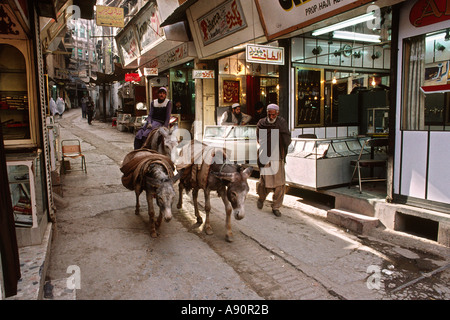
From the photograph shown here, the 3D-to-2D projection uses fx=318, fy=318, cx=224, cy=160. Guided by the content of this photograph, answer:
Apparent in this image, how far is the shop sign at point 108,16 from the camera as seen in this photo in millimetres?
17125

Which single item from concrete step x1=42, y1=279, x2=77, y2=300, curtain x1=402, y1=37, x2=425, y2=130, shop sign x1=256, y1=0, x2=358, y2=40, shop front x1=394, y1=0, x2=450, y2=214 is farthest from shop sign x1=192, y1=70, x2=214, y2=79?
concrete step x1=42, y1=279, x2=77, y2=300

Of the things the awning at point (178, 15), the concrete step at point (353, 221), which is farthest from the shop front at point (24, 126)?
the awning at point (178, 15)

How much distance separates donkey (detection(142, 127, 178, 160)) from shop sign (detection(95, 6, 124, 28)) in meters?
12.8

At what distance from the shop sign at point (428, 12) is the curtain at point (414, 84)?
0.99 ft

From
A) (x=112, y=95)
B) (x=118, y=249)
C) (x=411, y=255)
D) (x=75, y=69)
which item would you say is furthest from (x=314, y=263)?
(x=75, y=69)

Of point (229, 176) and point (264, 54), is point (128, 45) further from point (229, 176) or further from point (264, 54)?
point (229, 176)

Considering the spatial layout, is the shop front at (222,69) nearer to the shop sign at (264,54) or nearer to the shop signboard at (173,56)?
the shop signboard at (173,56)

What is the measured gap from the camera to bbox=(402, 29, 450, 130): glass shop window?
551cm

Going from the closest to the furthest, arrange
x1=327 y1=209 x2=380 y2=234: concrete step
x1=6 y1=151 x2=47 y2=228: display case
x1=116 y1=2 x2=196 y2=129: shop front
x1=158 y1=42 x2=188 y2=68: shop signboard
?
1. x1=6 y1=151 x2=47 y2=228: display case
2. x1=327 y1=209 x2=380 y2=234: concrete step
3. x1=158 y1=42 x2=188 y2=68: shop signboard
4. x1=116 y1=2 x2=196 y2=129: shop front

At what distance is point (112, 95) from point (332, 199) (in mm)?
31029

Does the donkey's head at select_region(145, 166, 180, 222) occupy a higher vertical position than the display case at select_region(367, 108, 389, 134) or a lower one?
lower

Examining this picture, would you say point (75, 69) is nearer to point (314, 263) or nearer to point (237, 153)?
point (237, 153)

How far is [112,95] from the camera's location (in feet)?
111

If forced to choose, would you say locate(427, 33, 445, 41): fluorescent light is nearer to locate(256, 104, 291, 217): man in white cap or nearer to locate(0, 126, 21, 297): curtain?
locate(256, 104, 291, 217): man in white cap
